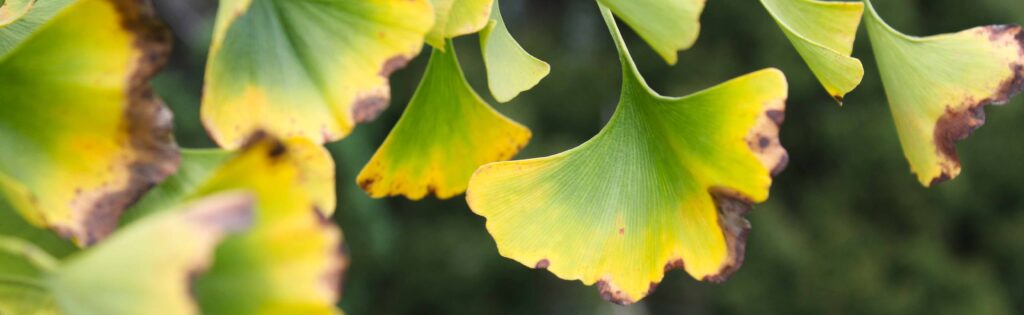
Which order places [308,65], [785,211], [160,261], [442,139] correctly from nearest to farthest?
1. [160,261]
2. [308,65]
3. [442,139]
4. [785,211]

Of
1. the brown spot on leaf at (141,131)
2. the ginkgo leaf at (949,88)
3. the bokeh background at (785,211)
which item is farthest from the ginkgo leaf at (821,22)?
the bokeh background at (785,211)

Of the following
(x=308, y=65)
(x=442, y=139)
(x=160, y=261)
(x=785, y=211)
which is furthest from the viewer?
(x=785, y=211)

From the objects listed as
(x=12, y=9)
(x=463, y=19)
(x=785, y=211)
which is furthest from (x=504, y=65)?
(x=785, y=211)

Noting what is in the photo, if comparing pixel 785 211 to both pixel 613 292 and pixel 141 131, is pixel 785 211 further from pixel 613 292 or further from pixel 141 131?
pixel 141 131

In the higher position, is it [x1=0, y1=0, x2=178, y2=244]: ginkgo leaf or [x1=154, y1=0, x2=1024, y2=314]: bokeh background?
[x1=0, y1=0, x2=178, y2=244]: ginkgo leaf

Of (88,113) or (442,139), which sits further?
(442,139)

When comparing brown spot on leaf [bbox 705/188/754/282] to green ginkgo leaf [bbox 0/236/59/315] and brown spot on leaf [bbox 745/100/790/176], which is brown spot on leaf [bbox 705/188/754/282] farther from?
green ginkgo leaf [bbox 0/236/59/315]

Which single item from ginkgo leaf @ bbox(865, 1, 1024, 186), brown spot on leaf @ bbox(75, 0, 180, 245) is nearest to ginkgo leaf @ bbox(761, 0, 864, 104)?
ginkgo leaf @ bbox(865, 1, 1024, 186)
